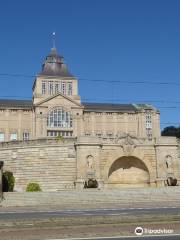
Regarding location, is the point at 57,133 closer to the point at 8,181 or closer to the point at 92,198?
the point at 8,181

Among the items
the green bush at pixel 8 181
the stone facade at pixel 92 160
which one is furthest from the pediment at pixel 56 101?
the green bush at pixel 8 181

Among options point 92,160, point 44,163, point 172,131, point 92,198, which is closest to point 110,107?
point 172,131

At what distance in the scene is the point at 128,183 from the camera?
48625 millimetres

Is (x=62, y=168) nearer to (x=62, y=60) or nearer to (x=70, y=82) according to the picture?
(x=70, y=82)

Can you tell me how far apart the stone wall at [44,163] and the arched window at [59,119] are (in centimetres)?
2998

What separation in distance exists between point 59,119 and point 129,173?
3161 cm

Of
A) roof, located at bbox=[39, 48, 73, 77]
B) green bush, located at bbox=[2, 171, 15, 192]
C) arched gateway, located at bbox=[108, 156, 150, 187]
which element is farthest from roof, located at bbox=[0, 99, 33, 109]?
green bush, located at bbox=[2, 171, 15, 192]

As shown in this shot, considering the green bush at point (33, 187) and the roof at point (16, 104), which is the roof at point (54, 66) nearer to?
Result: the roof at point (16, 104)

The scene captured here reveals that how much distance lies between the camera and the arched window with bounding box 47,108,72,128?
7756cm

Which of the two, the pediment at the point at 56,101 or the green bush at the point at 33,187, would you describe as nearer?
the green bush at the point at 33,187

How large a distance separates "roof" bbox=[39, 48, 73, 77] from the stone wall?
132 feet

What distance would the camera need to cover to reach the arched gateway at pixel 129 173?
48.2 meters

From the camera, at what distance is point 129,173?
49.1 metres

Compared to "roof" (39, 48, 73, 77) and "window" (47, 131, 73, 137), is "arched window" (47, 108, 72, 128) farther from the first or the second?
"roof" (39, 48, 73, 77)
